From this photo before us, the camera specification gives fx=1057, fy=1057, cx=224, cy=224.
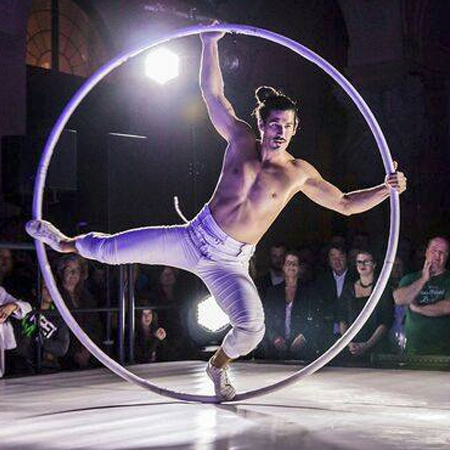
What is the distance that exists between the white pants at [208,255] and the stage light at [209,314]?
10.8ft

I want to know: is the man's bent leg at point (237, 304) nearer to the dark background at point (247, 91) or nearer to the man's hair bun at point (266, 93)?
the man's hair bun at point (266, 93)

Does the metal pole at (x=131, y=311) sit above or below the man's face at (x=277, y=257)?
below

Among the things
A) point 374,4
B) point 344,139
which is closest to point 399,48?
point 374,4

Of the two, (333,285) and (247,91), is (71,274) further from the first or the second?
(247,91)

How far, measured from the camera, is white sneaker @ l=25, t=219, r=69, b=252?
227 inches

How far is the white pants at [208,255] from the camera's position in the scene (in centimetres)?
550

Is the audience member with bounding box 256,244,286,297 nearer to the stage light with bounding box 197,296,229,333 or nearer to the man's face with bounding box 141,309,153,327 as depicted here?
the stage light with bounding box 197,296,229,333

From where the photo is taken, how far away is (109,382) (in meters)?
7.21

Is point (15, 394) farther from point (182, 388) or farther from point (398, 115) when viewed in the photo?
point (398, 115)

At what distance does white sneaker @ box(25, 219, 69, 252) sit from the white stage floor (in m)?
0.91

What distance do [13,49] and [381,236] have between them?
4520 millimetres

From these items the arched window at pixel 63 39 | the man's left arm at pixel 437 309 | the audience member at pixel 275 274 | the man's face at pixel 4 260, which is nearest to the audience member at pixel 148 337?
the audience member at pixel 275 274

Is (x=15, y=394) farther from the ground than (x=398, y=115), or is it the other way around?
(x=398, y=115)

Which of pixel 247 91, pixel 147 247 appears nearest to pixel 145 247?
pixel 147 247
